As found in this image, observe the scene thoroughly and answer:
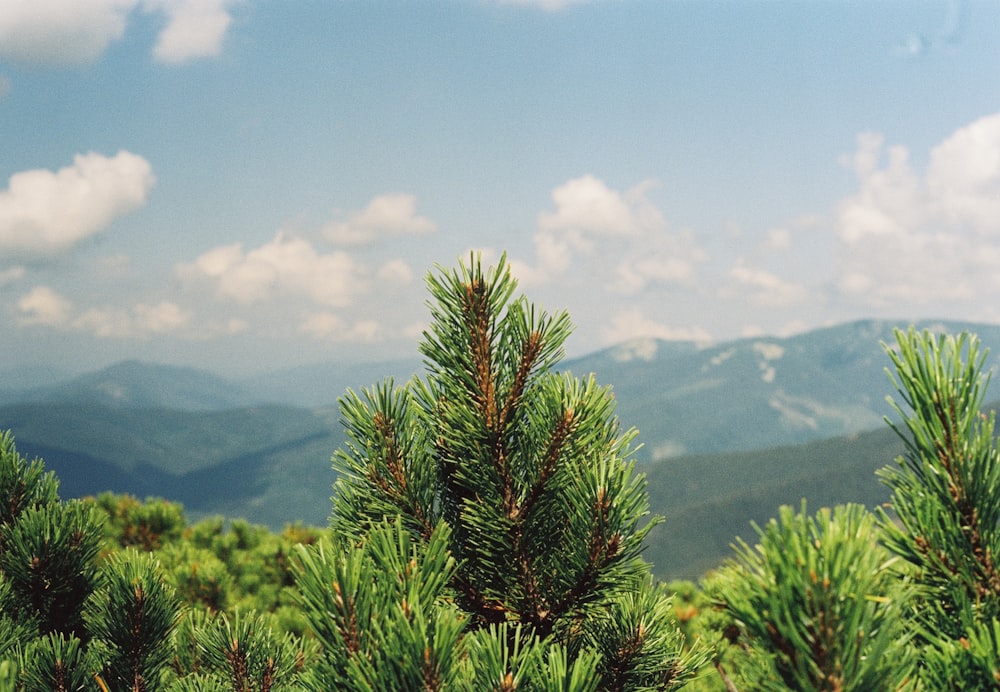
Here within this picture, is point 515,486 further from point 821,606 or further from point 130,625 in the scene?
point 130,625

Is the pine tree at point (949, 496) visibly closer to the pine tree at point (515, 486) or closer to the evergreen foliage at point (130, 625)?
the pine tree at point (515, 486)

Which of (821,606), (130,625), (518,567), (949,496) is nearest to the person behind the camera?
(821,606)

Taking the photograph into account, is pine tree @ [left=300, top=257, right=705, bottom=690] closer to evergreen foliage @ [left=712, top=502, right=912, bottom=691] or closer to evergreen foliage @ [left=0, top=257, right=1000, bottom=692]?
evergreen foliage @ [left=0, top=257, right=1000, bottom=692]

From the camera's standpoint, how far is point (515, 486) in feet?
6.74

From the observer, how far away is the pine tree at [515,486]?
193 cm

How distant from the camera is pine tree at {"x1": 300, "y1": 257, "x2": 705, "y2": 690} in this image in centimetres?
193

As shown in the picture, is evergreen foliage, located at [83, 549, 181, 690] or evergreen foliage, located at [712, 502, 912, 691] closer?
evergreen foliage, located at [712, 502, 912, 691]

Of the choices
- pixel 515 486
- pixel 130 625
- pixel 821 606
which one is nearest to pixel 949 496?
pixel 821 606

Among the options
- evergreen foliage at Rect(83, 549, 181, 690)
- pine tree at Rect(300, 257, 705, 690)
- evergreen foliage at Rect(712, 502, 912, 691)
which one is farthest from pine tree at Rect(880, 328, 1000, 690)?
evergreen foliage at Rect(83, 549, 181, 690)

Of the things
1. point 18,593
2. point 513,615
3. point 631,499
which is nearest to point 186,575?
point 18,593

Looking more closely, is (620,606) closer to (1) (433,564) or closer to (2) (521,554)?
(2) (521,554)

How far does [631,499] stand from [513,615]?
52cm

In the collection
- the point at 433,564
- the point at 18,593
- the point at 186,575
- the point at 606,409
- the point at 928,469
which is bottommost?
the point at 186,575

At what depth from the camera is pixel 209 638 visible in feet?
7.99
